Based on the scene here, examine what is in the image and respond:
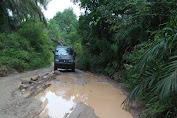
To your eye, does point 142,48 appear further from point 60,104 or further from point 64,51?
point 64,51

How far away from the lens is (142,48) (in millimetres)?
4691

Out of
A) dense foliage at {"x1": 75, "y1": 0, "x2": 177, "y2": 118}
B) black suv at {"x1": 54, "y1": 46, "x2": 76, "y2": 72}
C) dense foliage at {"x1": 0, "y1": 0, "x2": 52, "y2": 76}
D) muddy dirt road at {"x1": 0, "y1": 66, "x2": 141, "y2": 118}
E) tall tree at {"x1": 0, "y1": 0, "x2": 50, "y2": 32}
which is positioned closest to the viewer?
dense foliage at {"x1": 75, "y1": 0, "x2": 177, "y2": 118}

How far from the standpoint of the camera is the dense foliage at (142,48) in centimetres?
264

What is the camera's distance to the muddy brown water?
13.1 ft

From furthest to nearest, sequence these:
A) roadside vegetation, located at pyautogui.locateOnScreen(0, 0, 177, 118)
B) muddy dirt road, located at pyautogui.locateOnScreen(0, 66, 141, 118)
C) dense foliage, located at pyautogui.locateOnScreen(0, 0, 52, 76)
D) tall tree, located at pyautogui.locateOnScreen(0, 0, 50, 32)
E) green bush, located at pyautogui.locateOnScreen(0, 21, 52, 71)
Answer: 1. tall tree, located at pyautogui.locateOnScreen(0, 0, 50, 32)
2. dense foliage, located at pyautogui.locateOnScreen(0, 0, 52, 76)
3. green bush, located at pyautogui.locateOnScreen(0, 21, 52, 71)
4. muddy dirt road, located at pyautogui.locateOnScreen(0, 66, 141, 118)
5. roadside vegetation, located at pyautogui.locateOnScreen(0, 0, 177, 118)

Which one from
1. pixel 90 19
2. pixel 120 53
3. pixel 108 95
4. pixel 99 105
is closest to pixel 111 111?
pixel 99 105

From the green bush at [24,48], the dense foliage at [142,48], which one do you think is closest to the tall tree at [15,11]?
the green bush at [24,48]

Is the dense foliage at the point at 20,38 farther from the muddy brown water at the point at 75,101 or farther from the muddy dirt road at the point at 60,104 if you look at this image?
the muddy brown water at the point at 75,101

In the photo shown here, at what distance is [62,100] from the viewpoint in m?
5.00

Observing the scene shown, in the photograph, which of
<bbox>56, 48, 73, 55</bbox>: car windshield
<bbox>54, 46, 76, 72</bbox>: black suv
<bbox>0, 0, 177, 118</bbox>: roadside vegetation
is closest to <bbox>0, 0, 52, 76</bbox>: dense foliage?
<bbox>0, 0, 177, 118</bbox>: roadside vegetation

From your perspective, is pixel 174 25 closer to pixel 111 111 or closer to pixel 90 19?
pixel 111 111

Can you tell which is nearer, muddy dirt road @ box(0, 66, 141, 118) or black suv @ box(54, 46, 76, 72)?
muddy dirt road @ box(0, 66, 141, 118)

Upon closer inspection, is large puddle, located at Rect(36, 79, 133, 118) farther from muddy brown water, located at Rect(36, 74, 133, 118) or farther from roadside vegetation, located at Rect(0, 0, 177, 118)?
roadside vegetation, located at Rect(0, 0, 177, 118)

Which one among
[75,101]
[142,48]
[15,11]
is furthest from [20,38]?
[142,48]
